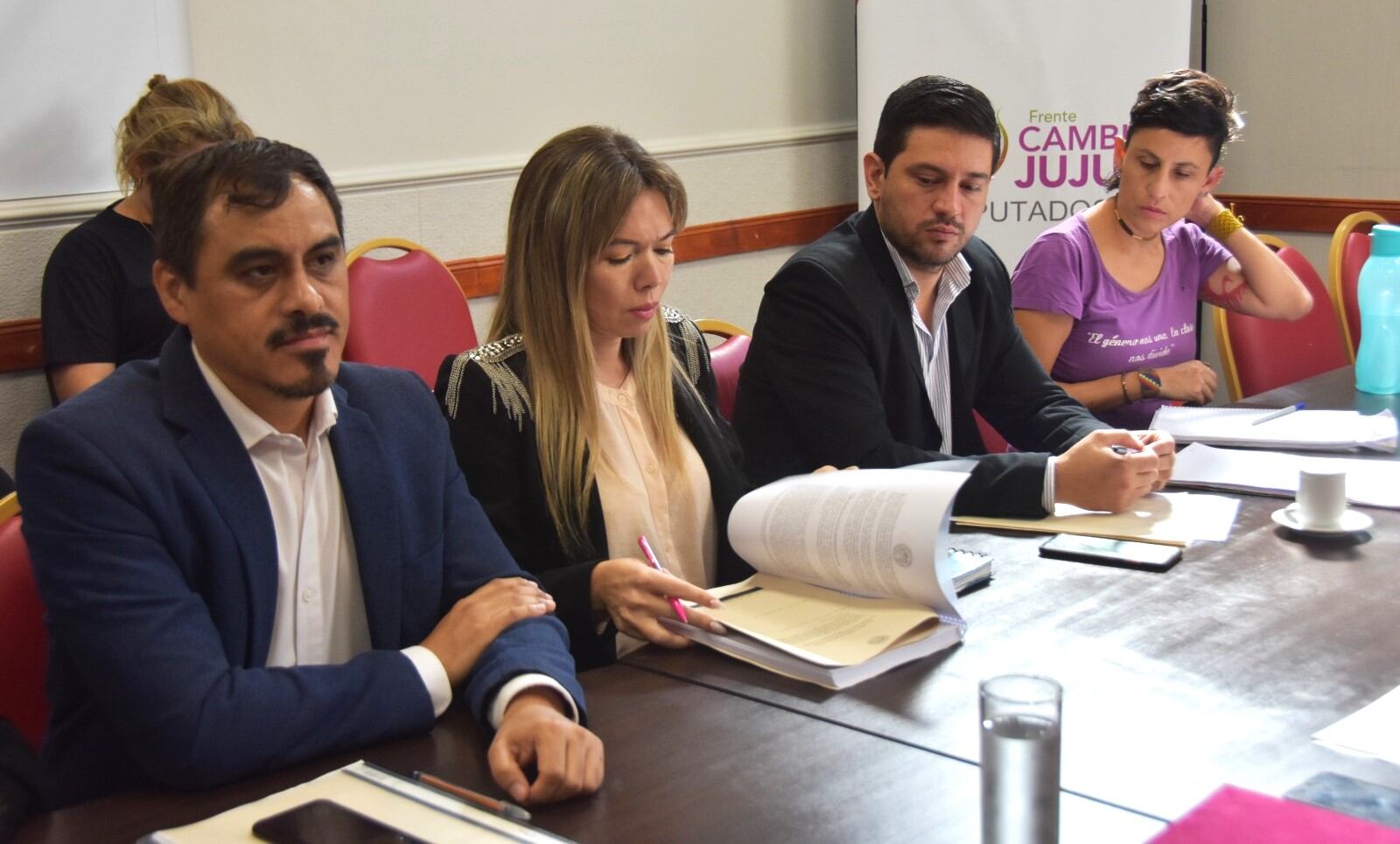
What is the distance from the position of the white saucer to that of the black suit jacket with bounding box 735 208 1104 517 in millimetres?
573

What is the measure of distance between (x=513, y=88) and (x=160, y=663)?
Answer: 2.94 metres

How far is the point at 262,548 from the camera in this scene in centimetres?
138

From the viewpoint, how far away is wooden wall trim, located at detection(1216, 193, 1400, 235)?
4574 mm

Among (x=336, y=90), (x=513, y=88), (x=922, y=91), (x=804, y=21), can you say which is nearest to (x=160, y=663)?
(x=922, y=91)

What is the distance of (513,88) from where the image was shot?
12.9ft

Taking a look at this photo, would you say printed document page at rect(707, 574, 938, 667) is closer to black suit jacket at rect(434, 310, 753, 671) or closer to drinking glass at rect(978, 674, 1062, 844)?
black suit jacket at rect(434, 310, 753, 671)

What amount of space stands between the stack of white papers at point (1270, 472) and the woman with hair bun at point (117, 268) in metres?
2.01

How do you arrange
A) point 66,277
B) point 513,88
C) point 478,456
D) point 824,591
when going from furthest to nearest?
point 513,88 → point 66,277 → point 478,456 → point 824,591

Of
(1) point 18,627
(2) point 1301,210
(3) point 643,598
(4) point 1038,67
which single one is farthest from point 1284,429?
(2) point 1301,210

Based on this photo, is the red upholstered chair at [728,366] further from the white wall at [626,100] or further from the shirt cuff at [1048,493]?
the white wall at [626,100]

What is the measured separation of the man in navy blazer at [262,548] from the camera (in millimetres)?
A: 1233

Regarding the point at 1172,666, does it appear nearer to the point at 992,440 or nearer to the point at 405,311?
the point at 992,440

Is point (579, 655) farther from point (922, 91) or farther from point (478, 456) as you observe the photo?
point (922, 91)

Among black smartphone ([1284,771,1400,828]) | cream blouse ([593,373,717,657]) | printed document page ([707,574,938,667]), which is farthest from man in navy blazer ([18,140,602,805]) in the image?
black smartphone ([1284,771,1400,828])
